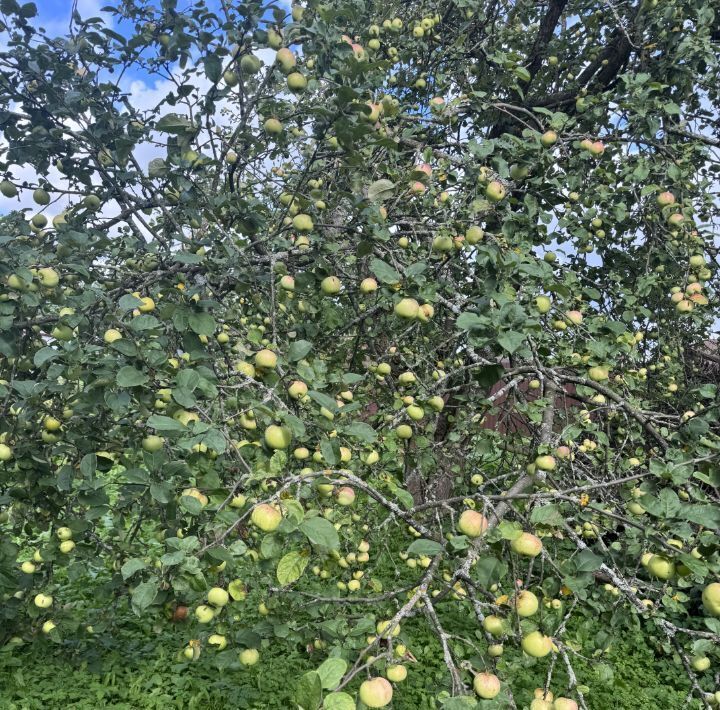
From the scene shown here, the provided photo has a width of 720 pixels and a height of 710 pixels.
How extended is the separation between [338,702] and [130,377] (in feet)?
3.56

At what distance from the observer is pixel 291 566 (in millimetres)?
1327

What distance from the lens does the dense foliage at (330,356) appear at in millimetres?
1524

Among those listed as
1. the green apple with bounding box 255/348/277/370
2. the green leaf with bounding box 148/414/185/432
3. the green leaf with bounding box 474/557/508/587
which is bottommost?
the green leaf with bounding box 474/557/508/587

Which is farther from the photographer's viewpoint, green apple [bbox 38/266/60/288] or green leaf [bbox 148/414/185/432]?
green apple [bbox 38/266/60/288]

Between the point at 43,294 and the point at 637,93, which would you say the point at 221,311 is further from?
the point at 637,93

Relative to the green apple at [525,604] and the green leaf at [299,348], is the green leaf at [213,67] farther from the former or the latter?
the green apple at [525,604]

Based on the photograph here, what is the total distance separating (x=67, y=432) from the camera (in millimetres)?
2174

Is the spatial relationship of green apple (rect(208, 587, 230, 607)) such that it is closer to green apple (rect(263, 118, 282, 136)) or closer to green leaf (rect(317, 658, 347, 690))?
green leaf (rect(317, 658, 347, 690))

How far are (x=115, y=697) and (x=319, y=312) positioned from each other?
2654 mm

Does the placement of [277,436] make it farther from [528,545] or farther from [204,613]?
[528,545]

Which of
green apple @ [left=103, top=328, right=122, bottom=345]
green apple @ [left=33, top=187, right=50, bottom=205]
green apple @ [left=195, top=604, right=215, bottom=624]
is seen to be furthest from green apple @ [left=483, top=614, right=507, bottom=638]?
green apple @ [left=33, top=187, right=50, bottom=205]

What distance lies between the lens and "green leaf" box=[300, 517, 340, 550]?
3.91ft

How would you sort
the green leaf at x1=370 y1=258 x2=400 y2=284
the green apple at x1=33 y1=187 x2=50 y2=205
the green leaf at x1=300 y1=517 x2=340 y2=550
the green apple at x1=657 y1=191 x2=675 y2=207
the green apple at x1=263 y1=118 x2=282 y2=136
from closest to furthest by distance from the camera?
the green leaf at x1=300 y1=517 x2=340 y2=550 → the green leaf at x1=370 y1=258 x2=400 y2=284 → the green apple at x1=263 y1=118 x2=282 y2=136 → the green apple at x1=33 y1=187 x2=50 y2=205 → the green apple at x1=657 y1=191 x2=675 y2=207

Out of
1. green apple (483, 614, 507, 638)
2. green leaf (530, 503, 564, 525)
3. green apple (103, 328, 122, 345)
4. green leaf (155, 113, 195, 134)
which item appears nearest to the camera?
green leaf (530, 503, 564, 525)
